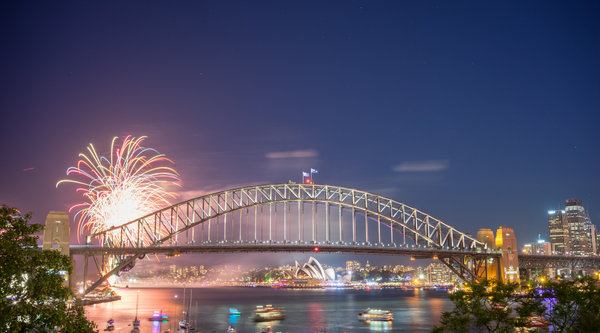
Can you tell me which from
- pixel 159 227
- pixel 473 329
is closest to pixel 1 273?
pixel 473 329

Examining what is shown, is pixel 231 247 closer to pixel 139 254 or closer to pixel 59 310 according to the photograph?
pixel 139 254

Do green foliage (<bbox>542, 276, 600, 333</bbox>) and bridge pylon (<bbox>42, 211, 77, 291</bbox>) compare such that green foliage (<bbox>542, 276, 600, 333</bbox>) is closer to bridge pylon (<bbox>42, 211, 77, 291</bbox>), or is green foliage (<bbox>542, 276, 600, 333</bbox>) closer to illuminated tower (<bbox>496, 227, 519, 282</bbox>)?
bridge pylon (<bbox>42, 211, 77, 291</bbox>)

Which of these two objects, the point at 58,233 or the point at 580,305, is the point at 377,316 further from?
the point at 580,305

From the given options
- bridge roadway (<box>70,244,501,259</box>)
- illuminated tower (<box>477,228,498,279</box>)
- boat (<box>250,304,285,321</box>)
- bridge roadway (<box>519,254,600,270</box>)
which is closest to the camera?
bridge roadway (<box>70,244,501,259</box>)

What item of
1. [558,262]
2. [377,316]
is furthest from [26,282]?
[558,262]

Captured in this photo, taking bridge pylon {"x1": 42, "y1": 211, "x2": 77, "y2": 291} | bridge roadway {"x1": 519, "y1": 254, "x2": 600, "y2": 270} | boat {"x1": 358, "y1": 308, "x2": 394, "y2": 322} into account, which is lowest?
boat {"x1": 358, "y1": 308, "x2": 394, "y2": 322}

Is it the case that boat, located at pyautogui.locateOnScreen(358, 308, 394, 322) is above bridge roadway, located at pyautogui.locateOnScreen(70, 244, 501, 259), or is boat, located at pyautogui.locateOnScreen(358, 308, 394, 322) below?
below

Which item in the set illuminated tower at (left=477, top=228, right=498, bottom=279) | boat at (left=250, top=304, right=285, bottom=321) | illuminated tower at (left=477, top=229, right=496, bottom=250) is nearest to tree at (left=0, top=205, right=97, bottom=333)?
boat at (left=250, top=304, right=285, bottom=321)
